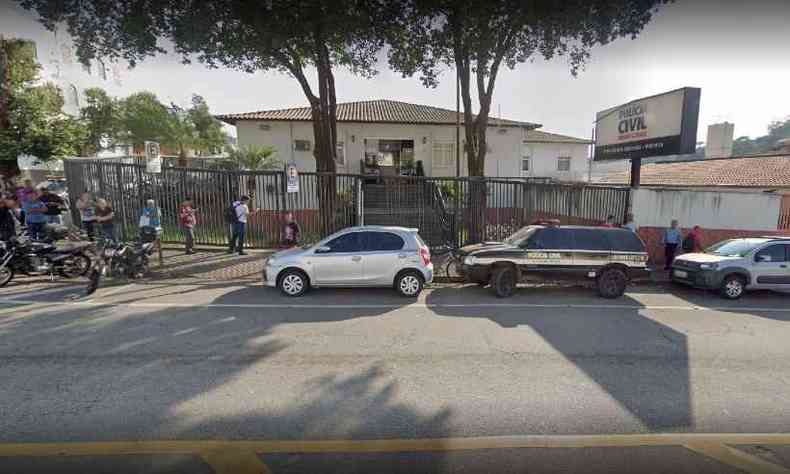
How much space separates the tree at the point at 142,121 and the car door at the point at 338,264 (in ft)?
166

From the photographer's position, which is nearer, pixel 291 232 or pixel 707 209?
pixel 291 232

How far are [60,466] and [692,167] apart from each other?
29.9 meters

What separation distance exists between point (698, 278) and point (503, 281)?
448 cm

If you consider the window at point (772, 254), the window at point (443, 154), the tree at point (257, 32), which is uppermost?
the tree at point (257, 32)

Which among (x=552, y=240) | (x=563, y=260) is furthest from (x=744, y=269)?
(x=552, y=240)

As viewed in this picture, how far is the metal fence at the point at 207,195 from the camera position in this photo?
1095cm

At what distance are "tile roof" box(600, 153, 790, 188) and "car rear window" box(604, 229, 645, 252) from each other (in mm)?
12914

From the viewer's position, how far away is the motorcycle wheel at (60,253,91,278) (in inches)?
309

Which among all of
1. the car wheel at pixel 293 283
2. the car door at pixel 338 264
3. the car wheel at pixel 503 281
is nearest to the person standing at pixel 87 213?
the car wheel at pixel 293 283

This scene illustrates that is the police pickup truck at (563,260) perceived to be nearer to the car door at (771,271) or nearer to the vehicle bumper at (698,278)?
the vehicle bumper at (698,278)

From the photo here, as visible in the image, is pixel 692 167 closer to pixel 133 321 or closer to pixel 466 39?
pixel 466 39

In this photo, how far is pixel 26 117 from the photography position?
42.0ft

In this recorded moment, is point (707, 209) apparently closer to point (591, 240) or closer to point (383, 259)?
point (591, 240)

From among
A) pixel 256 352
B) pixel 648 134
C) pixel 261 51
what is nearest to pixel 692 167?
pixel 648 134
